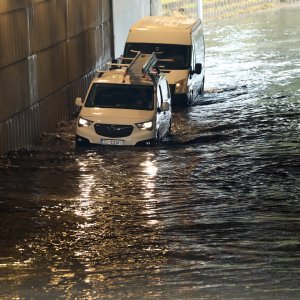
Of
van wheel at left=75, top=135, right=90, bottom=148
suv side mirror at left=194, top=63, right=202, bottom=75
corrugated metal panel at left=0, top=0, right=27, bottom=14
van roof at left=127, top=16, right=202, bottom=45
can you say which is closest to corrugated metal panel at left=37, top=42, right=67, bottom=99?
corrugated metal panel at left=0, top=0, right=27, bottom=14

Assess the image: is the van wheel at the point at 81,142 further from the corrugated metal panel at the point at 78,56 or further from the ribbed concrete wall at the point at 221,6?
the ribbed concrete wall at the point at 221,6

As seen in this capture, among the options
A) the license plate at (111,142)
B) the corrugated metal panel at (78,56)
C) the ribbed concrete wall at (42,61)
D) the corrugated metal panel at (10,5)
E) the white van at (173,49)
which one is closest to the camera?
the corrugated metal panel at (10,5)

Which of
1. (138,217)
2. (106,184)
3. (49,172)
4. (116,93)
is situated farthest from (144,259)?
(116,93)

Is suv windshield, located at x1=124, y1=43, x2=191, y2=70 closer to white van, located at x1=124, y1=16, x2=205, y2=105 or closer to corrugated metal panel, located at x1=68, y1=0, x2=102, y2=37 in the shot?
white van, located at x1=124, y1=16, x2=205, y2=105

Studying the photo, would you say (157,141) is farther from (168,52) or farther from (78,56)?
(168,52)

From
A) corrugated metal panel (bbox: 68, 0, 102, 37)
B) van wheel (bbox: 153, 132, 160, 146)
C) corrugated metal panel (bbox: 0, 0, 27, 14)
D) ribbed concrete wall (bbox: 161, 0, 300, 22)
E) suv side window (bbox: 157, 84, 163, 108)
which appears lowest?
ribbed concrete wall (bbox: 161, 0, 300, 22)

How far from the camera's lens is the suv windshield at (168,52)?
30.3 meters

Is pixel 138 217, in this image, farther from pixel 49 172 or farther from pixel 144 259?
pixel 49 172

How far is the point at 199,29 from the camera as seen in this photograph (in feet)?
110

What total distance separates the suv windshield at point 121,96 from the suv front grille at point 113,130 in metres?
0.84

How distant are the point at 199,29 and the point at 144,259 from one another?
65.1 feet

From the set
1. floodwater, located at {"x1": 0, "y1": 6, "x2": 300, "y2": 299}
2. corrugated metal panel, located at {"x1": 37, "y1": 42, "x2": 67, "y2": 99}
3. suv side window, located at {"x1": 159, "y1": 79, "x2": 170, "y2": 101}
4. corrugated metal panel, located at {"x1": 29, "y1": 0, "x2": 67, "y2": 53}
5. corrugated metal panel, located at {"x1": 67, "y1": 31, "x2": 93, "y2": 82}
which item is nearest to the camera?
floodwater, located at {"x1": 0, "y1": 6, "x2": 300, "y2": 299}

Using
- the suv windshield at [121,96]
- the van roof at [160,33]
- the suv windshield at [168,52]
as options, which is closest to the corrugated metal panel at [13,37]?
the suv windshield at [121,96]

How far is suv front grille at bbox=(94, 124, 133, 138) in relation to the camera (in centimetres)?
2288
